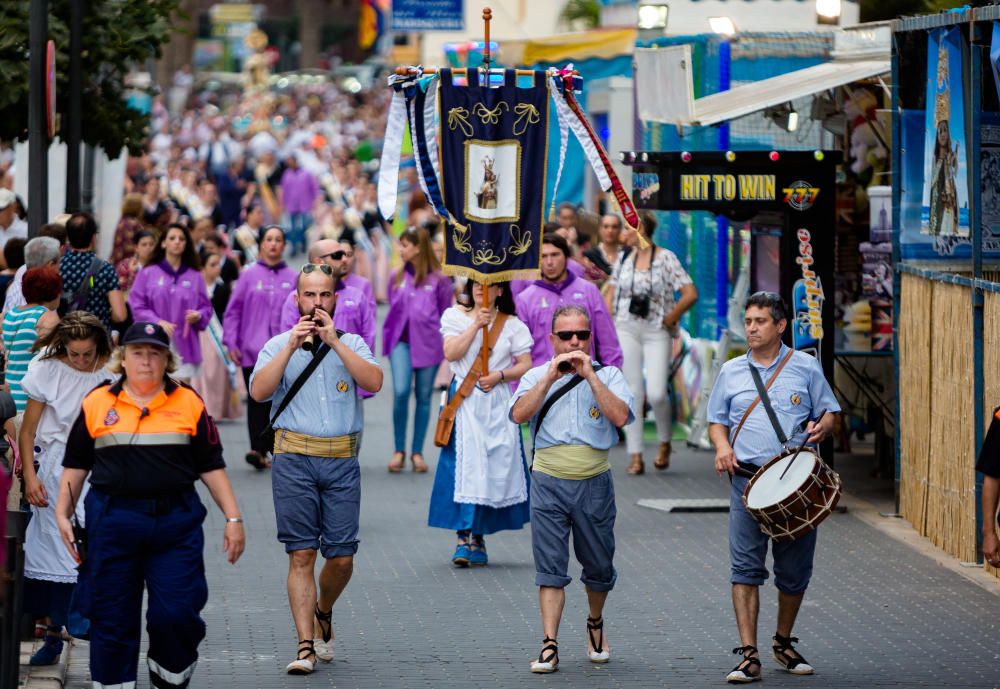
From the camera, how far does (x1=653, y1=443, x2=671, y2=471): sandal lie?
14.9 metres

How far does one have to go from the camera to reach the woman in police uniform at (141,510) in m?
7.20

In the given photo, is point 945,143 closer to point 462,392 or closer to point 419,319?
point 462,392

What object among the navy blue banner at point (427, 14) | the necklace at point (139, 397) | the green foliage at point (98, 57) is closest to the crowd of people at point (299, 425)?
the necklace at point (139, 397)

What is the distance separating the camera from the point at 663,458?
1493cm

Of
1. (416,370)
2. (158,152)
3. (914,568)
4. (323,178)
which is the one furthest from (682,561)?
(158,152)

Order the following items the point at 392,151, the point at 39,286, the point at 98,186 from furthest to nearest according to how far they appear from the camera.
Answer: the point at 98,186 < the point at 392,151 < the point at 39,286

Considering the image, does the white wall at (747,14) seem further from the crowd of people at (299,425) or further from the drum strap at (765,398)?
the drum strap at (765,398)

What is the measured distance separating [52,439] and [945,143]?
5953 millimetres

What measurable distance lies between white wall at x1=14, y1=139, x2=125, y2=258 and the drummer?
9.29m

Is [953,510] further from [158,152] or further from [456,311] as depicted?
[158,152]

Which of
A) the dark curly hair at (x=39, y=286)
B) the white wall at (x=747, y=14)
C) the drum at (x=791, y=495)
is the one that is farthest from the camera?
the white wall at (x=747, y=14)

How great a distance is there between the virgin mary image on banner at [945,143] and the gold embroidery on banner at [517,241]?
283cm

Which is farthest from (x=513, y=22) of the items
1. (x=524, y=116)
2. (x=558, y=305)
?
(x=524, y=116)

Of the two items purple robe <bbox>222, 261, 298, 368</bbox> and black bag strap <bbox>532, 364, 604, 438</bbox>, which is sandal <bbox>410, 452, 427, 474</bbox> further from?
black bag strap <bbox>532, 364, 604, 438</bbox>
